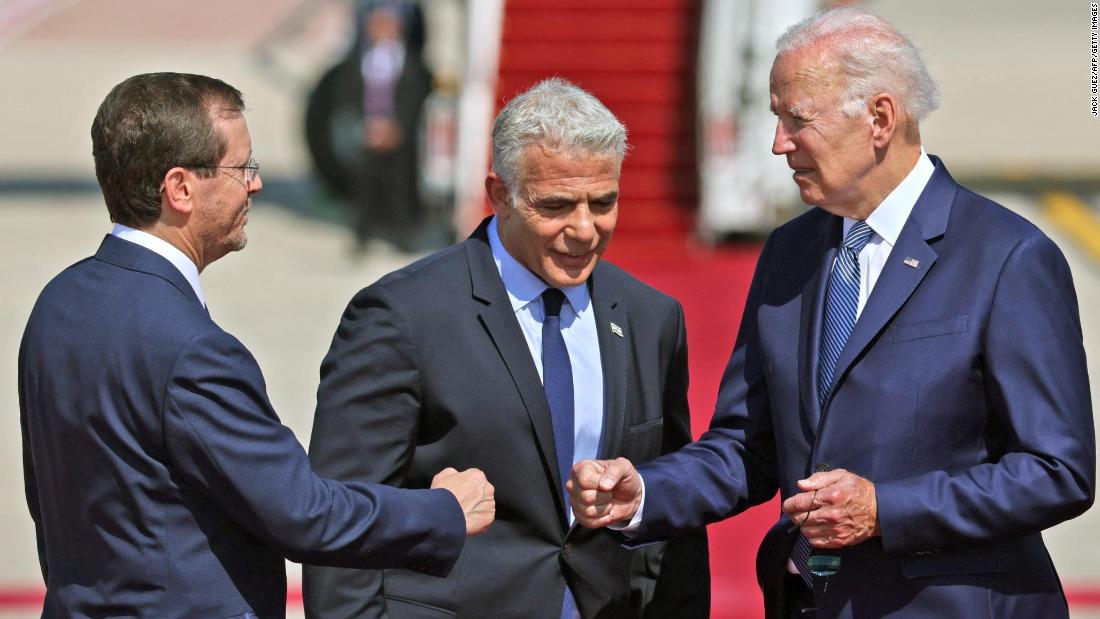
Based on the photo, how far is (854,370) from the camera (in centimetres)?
330

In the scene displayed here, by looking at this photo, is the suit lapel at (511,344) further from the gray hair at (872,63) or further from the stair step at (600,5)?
the stair step at (600,5)

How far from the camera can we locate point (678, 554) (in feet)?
12.3

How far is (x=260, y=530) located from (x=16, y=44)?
25518 mm

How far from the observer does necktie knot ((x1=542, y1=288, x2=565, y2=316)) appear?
361cm

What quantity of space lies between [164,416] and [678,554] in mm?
1368

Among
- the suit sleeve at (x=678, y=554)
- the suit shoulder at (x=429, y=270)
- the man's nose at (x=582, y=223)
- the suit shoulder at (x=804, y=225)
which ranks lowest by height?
the suit sleeve at (x=678, y=554)

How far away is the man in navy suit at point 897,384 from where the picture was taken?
124 inches

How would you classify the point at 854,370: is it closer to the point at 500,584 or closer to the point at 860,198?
the point at 860,198

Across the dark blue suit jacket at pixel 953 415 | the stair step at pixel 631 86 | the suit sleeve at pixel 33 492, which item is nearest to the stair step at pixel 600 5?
the stair step at pixel 631 86

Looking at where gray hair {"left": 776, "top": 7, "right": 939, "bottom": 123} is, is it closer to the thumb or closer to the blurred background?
the thumb

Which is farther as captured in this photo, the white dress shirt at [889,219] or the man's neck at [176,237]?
the white dress shirt at [889,219]

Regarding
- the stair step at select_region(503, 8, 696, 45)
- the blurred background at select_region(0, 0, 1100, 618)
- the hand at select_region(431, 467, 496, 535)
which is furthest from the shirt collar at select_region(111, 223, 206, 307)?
the stair step at select_region(503, 8, 696, 45)

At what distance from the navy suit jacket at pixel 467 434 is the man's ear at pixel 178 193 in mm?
569

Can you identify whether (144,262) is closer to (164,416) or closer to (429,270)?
(164,416)
